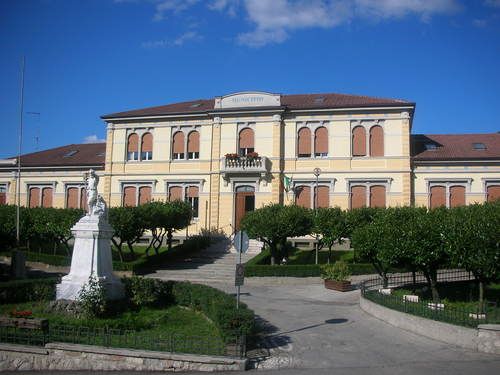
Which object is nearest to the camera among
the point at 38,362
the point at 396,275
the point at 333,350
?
the point at 38,362

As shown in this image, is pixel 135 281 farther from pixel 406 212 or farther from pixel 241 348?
pixel 406 212

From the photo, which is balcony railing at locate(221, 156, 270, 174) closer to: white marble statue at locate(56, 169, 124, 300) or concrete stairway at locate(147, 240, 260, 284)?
concrete stairway at locate(147, 240, 260, 284)

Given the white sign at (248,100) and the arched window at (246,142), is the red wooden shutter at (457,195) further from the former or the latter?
the arched window at (246,142)

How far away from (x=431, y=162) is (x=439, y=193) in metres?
2.46

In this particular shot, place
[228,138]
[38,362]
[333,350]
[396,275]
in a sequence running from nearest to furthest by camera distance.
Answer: [38,362] < [333,350] < [396,275] < [228,138]

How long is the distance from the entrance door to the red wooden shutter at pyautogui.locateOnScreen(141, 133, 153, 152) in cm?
879

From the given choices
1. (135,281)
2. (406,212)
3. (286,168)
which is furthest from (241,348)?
(286,168)

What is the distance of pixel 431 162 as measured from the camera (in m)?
37.8

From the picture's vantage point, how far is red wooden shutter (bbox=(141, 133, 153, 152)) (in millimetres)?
42062

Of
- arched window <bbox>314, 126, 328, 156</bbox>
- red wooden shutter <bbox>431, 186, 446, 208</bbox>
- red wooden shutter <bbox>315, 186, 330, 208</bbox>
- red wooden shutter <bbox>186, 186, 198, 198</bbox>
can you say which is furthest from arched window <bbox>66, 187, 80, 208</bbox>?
red wooden shutter <bbox>431, 186, 446, 208</bbox>

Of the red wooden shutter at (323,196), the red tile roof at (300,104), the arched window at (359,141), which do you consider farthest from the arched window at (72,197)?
the arched window at (359,141)

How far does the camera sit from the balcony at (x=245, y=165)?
38.4m

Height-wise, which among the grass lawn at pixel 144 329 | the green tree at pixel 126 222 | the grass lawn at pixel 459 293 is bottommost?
the grass lawn at pixel 144 329

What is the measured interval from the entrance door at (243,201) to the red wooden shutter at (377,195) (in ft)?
30.3
